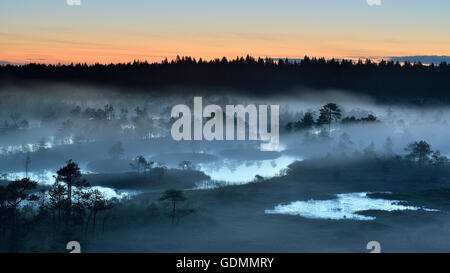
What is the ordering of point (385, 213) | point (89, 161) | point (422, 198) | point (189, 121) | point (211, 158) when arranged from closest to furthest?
point (385, 213)
point (422, 198)
point (89, 161)
point (211, 158)
point (189, 121)

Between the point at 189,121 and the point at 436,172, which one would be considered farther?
the point at 189,121

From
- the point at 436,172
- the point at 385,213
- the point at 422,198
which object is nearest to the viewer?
the point at 385,213

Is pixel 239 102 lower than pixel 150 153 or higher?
higher

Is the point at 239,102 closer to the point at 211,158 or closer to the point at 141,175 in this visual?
the point at 211,158

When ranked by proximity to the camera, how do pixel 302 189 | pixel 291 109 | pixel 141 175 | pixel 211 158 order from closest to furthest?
pixel 302 189, pixel 141 175, pixel 211 158, pixel 291 109

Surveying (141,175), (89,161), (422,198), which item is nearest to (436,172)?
(422,198)

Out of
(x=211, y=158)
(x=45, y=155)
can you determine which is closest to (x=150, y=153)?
(x=211, y=158)
